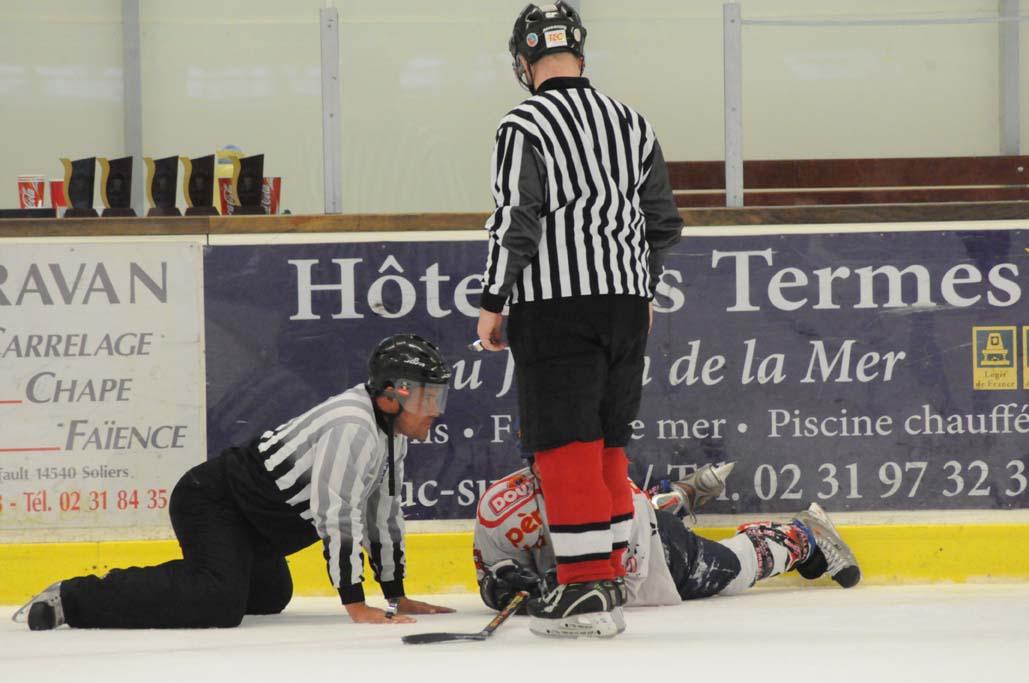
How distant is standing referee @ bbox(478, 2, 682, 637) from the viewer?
272 centimetres

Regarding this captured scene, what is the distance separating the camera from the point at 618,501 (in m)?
2.91

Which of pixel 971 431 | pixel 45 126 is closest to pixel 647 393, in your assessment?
pixel 971 431

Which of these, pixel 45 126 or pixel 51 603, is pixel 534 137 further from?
pixel 45 126

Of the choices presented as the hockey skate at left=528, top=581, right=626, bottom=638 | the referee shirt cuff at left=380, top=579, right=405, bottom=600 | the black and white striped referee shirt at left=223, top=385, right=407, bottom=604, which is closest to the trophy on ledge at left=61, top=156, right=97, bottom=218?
the black and white striped referee shirt at left=223, top=385, right=407, bottom=604

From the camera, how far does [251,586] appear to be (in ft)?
11.3

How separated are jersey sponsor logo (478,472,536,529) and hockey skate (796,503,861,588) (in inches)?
35.4

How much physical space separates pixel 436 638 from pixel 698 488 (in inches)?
53.7

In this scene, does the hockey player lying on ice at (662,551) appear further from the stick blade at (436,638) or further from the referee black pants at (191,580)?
the referee black pants at (191,580)

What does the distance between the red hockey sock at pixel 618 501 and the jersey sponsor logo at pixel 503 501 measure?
16.2 inches

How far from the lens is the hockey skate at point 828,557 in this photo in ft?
12.4

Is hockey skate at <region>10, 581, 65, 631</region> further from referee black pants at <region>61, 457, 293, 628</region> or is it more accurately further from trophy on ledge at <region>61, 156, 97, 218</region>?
trophy on ledge at <region>61, 156, 97, 218</region>

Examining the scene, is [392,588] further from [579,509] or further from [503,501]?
[579,509]

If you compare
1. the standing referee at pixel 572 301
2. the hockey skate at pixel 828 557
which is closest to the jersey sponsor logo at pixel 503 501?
the standing referee at pixel 572 301

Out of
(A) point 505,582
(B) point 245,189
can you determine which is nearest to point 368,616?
(A) point 505,582
